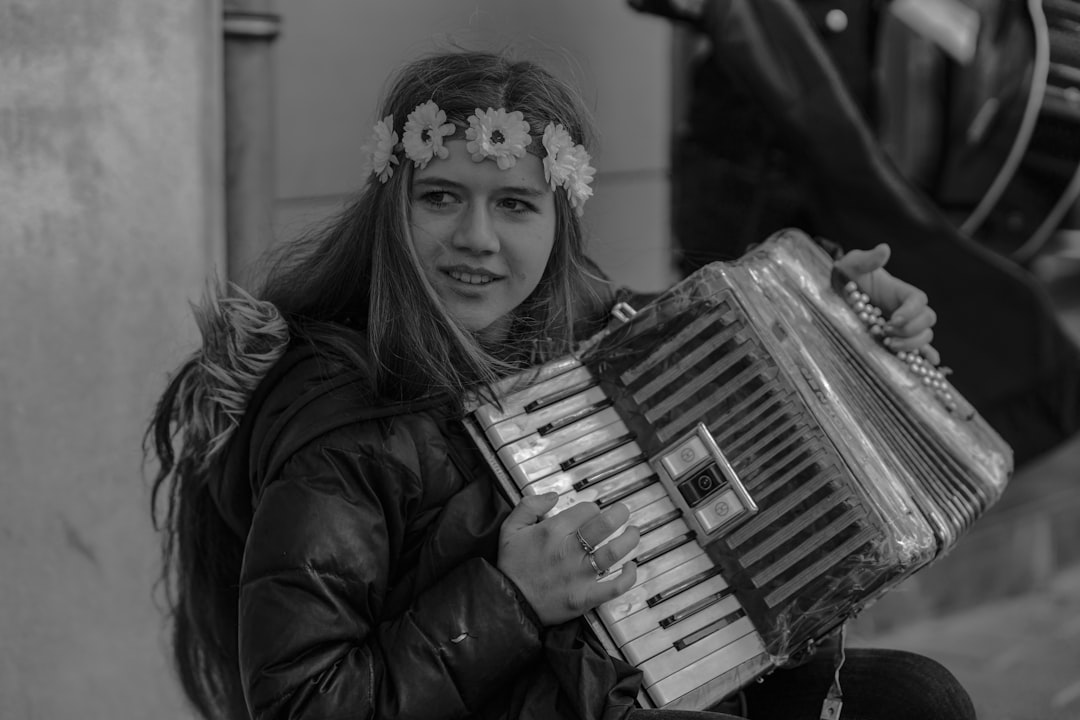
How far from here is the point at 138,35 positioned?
8.68 feet

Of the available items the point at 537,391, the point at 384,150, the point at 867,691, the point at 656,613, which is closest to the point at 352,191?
the point at 384,150

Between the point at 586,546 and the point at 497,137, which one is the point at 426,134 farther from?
the point at 586,546

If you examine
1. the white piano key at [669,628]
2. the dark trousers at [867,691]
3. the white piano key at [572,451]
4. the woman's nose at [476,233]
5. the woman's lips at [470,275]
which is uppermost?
the woman's nose at [476,233]

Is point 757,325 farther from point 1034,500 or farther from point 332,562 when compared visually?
point 1034,500

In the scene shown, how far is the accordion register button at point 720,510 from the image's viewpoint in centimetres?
173

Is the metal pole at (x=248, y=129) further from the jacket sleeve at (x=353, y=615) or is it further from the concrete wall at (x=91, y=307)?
the jacket sleeve at (x=353, y=615)

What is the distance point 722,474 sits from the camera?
5.70 feet

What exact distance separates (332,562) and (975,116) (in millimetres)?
3133

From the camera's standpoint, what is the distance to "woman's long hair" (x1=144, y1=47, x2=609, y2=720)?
5.69 feet

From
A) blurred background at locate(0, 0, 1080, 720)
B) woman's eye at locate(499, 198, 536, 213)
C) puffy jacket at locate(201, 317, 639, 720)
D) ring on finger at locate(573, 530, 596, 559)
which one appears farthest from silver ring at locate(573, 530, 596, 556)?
blurred background at locate(0, 0, 1080, 720)

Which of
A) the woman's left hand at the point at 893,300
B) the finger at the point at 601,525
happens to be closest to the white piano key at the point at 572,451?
the finger at the point at 601,525

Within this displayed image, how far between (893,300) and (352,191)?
96 centimetres

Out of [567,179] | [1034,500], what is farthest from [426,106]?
[1034,500]

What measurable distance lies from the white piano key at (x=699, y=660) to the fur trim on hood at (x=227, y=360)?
2.31 ft
